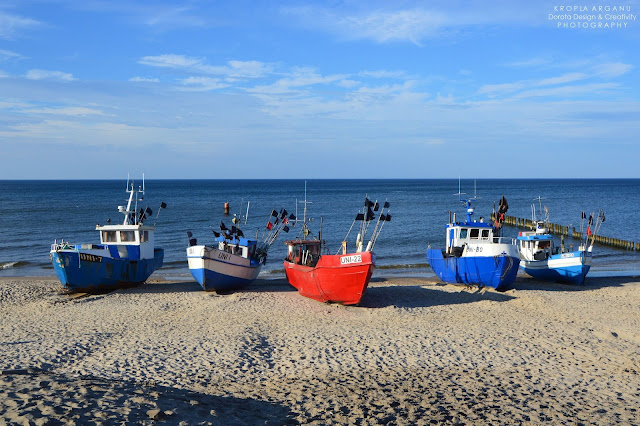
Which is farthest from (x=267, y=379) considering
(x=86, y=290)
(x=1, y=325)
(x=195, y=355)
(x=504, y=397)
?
(x=86, y=290)

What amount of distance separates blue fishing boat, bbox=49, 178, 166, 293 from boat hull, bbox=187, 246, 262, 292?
3.10 m

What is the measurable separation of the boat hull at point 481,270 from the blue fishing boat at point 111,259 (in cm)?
1490

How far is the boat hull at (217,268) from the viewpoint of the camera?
26281mm

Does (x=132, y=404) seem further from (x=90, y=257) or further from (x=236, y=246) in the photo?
(x=236, y=246)

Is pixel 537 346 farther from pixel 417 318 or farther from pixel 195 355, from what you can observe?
pixel 195 355

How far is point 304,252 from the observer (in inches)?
1037

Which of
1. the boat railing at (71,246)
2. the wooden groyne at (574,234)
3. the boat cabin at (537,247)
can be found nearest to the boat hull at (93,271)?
the boat railing at (71,246)

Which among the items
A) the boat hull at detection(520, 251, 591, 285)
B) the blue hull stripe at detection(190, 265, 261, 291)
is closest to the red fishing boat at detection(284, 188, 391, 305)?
the blue hull stripe at detection(190, 265, 261, 291)

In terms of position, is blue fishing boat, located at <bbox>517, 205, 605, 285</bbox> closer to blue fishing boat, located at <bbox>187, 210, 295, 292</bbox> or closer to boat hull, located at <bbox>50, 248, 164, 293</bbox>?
blue fishing boat, located at <bbox>187, 210, 295, 292</bbox>

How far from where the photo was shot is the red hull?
2200 cm

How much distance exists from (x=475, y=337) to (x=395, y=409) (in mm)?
7353

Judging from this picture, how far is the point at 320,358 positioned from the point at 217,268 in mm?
12192

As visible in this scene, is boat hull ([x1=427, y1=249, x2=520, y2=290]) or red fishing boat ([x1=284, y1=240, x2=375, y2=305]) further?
boat hull ([x1=427, y1=249, x2=520, y2=290])

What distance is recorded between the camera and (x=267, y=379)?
13672mm
